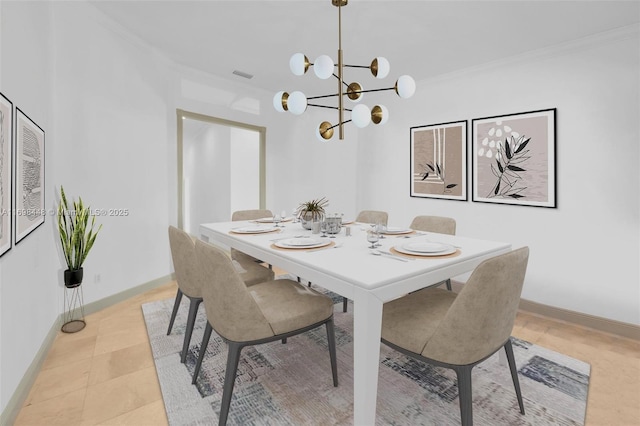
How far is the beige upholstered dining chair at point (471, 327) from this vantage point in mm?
1235

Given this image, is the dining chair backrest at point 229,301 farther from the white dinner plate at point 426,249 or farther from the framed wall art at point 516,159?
the framed wall art at point 516,159

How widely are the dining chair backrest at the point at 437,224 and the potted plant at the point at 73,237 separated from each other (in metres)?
2.75

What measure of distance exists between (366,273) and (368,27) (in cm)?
226

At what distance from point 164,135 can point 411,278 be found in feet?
10.6

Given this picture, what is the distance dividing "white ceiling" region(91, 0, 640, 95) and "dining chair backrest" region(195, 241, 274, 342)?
1990 millimetres

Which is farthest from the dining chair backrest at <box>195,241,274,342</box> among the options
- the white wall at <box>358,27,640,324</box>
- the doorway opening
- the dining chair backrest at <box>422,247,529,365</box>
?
the white wall at <box>358,27,640,324</box>

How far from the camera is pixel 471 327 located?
126cm

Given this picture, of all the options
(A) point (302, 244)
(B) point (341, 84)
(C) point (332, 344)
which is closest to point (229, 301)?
(A) point (302, 244)

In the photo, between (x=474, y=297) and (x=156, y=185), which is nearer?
(x=474, y=297)

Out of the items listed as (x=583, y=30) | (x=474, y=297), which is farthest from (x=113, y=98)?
(x=583, y=30)

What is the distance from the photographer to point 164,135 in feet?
11.6

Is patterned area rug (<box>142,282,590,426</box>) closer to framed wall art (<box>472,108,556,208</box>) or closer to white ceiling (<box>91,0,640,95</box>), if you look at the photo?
framed wall art (<box>472,108,556,208</box>)

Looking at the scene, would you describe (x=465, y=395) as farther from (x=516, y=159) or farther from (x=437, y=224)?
(x=516, y=159)

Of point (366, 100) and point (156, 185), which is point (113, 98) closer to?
point (156, 185)
